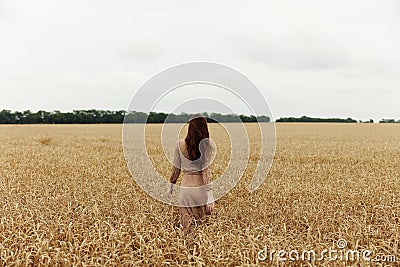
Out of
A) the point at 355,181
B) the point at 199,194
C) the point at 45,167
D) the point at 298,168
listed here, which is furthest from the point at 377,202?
the point at 45,167

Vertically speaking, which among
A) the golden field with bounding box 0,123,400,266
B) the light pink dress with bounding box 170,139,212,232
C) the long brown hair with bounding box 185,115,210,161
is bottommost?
the golden field with bounding box 0,123,400,266

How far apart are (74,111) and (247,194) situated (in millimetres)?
71080

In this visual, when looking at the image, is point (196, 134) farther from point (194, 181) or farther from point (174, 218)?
point (174, 218)

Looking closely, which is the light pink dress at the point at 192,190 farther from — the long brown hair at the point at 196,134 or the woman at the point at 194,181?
the long brown hair at the point at 196,134

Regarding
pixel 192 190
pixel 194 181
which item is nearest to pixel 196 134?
pixel 194 181

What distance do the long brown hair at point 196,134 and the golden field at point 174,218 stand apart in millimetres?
1097

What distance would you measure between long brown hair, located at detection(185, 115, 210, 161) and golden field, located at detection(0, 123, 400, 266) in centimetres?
110

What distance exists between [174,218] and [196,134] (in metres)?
1.74

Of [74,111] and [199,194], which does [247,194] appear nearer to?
[199,194]

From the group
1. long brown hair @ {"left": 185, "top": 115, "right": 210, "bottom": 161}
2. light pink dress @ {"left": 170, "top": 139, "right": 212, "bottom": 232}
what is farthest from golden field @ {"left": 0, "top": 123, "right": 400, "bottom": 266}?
long brown hair @ {"left": 185, "top": 115, "right": 210, "bottom": 161}

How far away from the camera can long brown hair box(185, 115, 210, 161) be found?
511 cm

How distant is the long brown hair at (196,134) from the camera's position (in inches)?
201

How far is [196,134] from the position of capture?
5.16m

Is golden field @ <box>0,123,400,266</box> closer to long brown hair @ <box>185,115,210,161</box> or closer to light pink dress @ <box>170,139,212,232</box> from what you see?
light pink dress @ <box>170,139,212,232</box>
